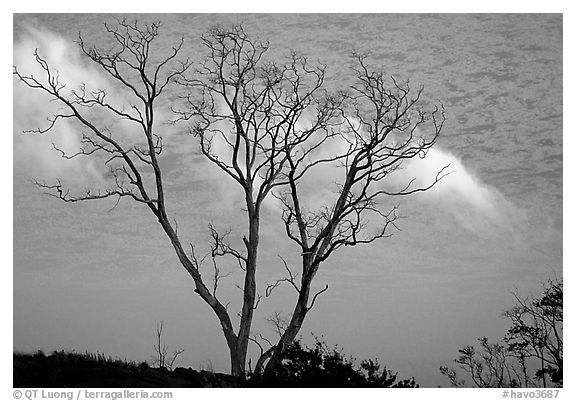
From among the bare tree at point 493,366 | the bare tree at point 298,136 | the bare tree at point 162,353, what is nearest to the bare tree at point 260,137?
the bare tree at point 298,136

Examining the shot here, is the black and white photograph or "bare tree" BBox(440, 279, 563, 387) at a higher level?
the black and white photograph

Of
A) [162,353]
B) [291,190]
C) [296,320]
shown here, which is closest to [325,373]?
[296,320]

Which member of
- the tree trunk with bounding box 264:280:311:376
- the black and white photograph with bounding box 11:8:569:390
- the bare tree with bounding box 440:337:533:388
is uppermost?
the black and white photograph with bounding box 11:8:569:390

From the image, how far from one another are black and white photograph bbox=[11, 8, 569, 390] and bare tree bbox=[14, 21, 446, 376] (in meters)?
0.03

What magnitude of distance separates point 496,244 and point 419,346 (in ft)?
5.38

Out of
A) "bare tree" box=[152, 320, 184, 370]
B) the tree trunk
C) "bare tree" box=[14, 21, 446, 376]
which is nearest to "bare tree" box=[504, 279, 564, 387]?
"bare tree" box=[14, 21, 446, 376]

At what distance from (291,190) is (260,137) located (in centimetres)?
77

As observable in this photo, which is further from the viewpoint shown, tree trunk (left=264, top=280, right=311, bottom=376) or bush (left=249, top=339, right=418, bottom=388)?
tree trunk (left=264, top=280, right=311, bottom=376)

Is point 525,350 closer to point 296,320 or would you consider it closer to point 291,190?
point 296,320

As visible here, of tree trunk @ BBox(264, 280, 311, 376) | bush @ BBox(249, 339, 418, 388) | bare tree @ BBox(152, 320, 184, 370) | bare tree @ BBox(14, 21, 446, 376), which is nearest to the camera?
bush @ BBox(249, 339, 418, 388)

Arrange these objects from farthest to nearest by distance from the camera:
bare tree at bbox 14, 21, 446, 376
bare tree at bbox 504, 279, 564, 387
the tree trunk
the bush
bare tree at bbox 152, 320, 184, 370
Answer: bare tree at bbox 504, 279, 564, 387 < bare tree at bbox 152, 320, 184, 370 < bare tree at bbox 14, 21, 446, 376 < the tree trunk < the bush

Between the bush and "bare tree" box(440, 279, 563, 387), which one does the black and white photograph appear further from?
the bush

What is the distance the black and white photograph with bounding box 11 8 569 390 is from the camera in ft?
30.4

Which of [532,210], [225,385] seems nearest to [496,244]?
[532,210]
